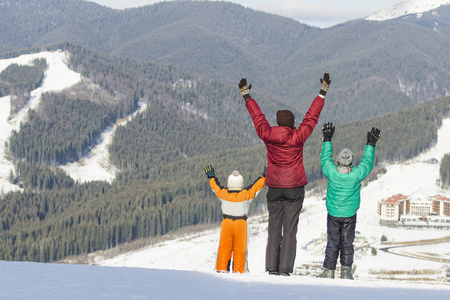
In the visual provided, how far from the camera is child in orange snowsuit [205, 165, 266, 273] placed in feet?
64.0

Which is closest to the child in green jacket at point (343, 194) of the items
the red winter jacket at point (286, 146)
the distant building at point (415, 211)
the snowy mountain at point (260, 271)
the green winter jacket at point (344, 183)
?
the green winter jacket at point (344, 183)

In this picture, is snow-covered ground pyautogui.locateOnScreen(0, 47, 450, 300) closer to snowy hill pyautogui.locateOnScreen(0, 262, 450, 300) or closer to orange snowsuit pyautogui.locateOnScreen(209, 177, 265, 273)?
snowy hill pyautogui.locateOnScreen(0, 262, 450, 300)

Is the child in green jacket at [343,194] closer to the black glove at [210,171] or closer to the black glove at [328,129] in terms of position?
the black glove at [328,129]

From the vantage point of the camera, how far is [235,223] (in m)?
19.5

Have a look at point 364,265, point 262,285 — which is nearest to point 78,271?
point 262,285

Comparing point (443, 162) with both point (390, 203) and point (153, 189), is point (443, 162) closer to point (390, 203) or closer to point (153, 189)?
point (390, 203)

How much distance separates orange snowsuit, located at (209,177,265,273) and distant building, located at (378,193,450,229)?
116m

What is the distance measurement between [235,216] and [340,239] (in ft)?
10.1

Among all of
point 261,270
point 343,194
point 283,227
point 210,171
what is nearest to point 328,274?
point 283,227

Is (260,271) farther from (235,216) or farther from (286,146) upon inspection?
(286,146)

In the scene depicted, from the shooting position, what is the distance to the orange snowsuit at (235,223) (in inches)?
768

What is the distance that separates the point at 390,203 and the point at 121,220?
6526 cm

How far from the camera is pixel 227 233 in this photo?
1959 cm

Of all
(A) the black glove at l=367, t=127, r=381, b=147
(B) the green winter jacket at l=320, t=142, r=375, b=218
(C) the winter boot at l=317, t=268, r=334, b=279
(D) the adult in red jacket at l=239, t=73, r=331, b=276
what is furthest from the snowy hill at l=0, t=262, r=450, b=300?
(A) the black glove at l=367, t=127, r=381, b=147
